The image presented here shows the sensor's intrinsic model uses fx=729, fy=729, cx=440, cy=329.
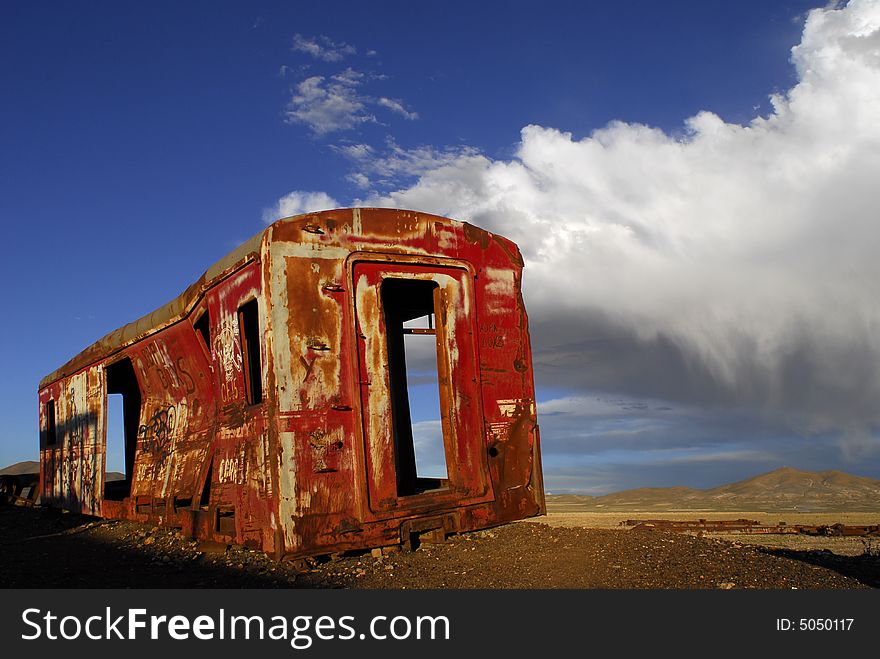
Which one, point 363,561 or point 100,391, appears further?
point 100,391

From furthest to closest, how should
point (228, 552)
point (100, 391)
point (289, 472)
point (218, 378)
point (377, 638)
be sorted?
point (100, 391) < point (218, 378) < point (228, 552) < point (289, 472) < point (377, 638)

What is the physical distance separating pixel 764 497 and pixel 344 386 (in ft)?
64.2

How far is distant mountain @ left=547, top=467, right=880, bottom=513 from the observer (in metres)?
20.0

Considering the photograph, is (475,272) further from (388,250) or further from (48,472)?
(48,472)

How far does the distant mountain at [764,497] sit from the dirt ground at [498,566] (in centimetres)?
1221

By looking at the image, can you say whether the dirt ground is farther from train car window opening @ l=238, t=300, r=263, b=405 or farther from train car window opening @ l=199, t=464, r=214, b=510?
train car window opening @ l=238, t=300, r=263, b=405

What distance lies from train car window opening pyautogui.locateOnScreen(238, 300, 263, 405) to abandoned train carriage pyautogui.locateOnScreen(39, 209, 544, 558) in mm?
25

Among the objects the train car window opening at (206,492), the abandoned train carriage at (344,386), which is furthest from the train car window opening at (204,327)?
the train car window opening at (206,492)

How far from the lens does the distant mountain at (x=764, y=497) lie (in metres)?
20.0

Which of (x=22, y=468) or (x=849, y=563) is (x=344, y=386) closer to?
(x=849, y=563)

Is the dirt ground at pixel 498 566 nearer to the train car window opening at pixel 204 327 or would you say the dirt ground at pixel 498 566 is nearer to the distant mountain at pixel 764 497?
the train car window opening at pixel 204 327

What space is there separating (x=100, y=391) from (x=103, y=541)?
400cm

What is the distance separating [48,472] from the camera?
→ 17297 millimetres

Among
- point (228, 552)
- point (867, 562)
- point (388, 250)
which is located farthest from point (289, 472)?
point (867, 562)
